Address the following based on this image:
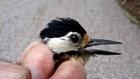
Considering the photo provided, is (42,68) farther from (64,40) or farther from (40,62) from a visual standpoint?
(64,40)

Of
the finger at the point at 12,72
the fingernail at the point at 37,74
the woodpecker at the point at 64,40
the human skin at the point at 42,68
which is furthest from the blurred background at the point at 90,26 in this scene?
the finger at the point at 12,72

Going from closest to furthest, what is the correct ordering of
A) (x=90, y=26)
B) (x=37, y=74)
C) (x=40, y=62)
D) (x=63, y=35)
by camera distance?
(x=37, y=74) → (x=40, y=62) → (x=63, y=35) → (x=90, y=26)

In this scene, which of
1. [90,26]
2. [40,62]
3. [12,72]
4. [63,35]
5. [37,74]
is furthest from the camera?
[90,26]

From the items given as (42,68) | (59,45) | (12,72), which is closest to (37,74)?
(42,68)

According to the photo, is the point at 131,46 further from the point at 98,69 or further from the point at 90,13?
the point at 90,13

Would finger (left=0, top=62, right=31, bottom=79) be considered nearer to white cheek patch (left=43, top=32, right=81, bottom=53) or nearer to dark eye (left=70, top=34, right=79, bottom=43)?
white cheek patch (left=43, top=32, right=81, bottom=53)
